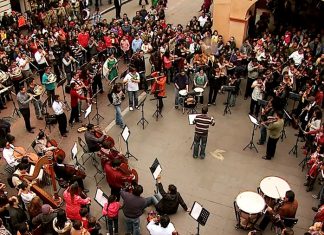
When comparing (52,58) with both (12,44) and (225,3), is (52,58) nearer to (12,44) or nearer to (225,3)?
(12,44)

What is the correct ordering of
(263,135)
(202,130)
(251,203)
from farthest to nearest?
(263,135) < (202,130) < (251,203)

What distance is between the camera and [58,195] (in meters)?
12.4

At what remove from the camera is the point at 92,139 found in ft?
42.1

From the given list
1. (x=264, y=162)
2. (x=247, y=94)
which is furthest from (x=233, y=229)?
(x=247, y=94)

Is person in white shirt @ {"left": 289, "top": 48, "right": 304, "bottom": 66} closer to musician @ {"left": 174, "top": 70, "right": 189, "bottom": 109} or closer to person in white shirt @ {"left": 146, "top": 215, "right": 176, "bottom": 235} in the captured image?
musician @ {"left": 174, "top": 70, "right": 189, "bottom": 109}

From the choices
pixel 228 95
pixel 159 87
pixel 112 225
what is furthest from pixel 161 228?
pixel 228 95

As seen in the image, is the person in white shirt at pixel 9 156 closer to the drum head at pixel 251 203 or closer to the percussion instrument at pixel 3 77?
the percussion instrument at pixel 3 77

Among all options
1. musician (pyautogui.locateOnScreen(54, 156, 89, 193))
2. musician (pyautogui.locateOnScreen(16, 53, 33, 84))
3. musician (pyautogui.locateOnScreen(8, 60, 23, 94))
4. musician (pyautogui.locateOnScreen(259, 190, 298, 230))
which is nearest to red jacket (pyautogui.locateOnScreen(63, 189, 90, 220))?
musician (pyautogui.locateOnScreen(54, 156, 89, 193))

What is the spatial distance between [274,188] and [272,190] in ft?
0.34

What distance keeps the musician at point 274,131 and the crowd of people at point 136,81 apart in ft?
0.12

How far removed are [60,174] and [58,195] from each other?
0.81m

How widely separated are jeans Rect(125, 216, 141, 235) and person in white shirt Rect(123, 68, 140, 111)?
250 inches

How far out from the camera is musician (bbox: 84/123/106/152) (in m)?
12.8

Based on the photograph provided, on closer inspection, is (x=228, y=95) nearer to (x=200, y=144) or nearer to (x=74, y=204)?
(x=200, y=144)
